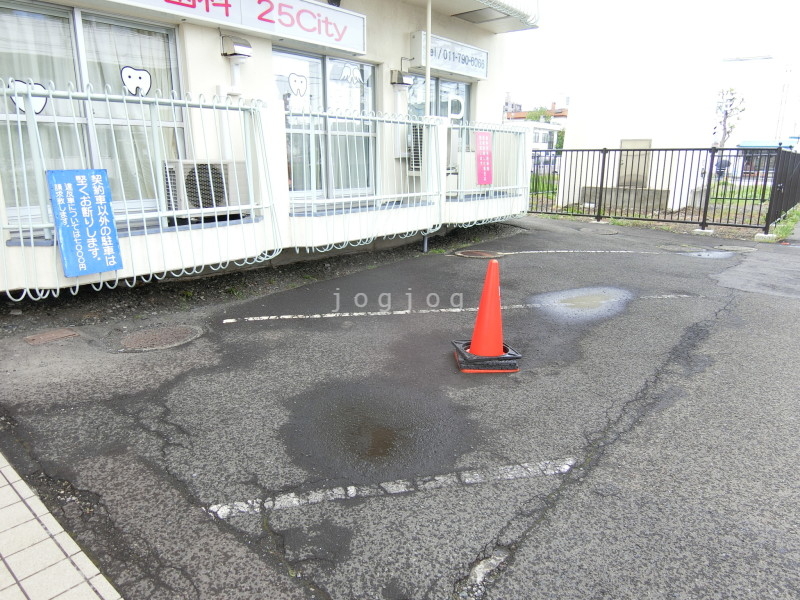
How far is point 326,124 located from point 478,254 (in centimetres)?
354

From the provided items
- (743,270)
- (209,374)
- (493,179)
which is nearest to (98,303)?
(209,374)

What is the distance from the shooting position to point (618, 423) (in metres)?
3.60

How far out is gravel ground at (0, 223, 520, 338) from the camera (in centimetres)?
534

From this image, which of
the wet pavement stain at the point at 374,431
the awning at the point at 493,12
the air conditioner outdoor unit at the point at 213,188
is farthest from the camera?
the awning at the point at 493,12

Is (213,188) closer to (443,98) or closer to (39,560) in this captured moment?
(39,560)

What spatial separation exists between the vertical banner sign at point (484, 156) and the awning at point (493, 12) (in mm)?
2379

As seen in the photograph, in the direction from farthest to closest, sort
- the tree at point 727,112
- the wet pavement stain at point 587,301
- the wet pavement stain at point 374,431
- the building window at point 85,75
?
the tree at point 727,112 → the wet pavement stain at point 587,301 → the building window at point 85,75 → the wet pavement stain at point 374,431

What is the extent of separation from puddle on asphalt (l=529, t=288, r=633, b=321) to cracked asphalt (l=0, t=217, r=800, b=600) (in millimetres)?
125

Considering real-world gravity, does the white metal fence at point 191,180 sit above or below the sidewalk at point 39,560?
above

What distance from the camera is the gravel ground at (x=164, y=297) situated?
5.34m

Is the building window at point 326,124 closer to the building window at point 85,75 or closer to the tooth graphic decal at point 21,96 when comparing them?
the building window at point 85,75

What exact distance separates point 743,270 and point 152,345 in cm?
852

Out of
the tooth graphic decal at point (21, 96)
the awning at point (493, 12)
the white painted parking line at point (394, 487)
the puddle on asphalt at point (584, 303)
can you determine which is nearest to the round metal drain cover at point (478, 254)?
the puddle on asphalt at point (584, 303)

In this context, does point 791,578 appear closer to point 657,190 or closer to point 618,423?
point 618,423
